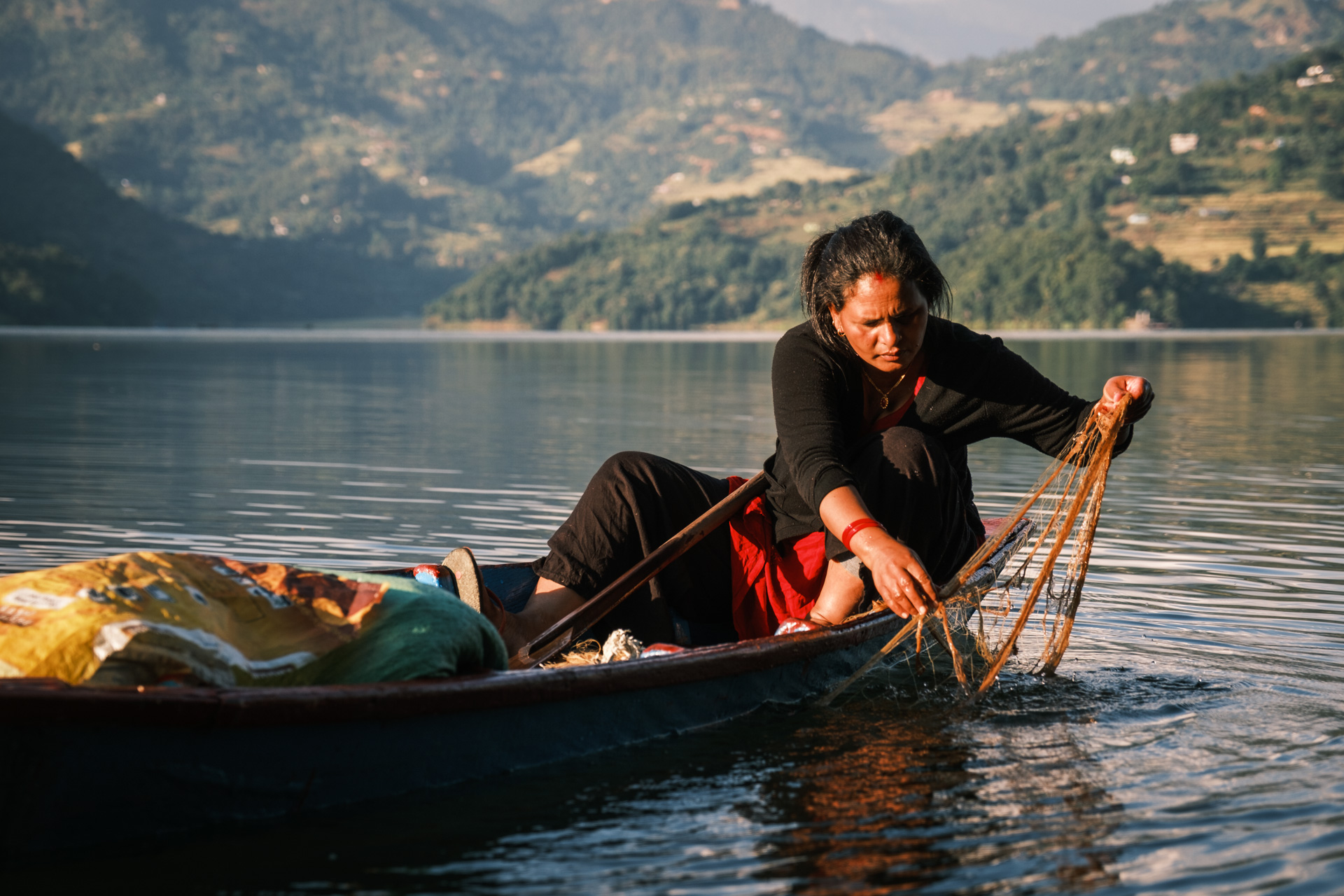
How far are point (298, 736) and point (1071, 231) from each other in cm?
10105

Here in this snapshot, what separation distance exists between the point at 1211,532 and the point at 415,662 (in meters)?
7.06

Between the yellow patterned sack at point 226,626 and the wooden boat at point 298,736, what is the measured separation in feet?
0.42

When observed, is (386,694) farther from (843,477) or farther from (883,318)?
(883,318)

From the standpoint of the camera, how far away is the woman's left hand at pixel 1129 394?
4.55m

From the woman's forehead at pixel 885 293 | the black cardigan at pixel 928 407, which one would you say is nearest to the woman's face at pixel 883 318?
the woman's forehead at pixel 885 293

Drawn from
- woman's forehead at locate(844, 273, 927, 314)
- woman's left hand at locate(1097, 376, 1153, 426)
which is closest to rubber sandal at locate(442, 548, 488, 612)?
woman's forehead at locate(844, 273, 927, 314)

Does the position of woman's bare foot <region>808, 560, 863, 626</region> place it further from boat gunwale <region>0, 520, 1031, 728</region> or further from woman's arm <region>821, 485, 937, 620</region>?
woman's arm <region>821, 485, 937, 620</region>

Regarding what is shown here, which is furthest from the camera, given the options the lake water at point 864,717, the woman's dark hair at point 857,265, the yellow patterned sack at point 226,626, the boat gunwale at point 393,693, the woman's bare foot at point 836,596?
the woman's bare foot at point 836,596

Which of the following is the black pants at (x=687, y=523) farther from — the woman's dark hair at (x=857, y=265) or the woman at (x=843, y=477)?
the woman's dark hair at (x=857, y=265)

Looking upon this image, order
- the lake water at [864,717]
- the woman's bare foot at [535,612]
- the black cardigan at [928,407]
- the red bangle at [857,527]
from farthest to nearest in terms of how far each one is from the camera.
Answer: the woman's bare foot at [535,612] < the black cardigan at [928,407] < the red bangle at [857,527] < the lake water at [864,717]

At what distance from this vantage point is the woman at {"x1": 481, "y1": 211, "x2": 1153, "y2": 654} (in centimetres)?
426

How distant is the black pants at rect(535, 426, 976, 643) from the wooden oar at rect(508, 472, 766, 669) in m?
0.16

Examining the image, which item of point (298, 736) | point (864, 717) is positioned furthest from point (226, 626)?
point (864, 717)

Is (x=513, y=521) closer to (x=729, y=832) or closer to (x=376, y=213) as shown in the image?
(x=729, y=832)
